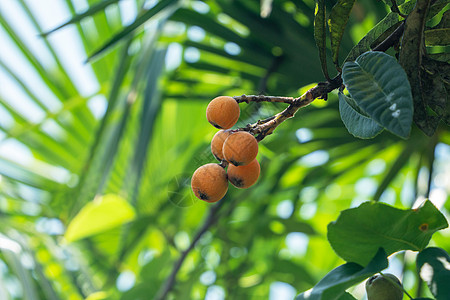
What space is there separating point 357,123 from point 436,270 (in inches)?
3.8

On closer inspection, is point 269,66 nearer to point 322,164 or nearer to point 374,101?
point 322,164

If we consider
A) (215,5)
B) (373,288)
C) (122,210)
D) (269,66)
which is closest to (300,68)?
(269,66)

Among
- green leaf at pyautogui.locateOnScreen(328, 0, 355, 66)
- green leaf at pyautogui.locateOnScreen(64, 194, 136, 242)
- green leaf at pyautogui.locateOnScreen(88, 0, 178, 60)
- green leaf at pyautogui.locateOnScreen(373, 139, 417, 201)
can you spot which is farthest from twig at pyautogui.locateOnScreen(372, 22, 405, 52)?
green leaf at pyautogui.locateOnScreen(373, 139, 417, 201)

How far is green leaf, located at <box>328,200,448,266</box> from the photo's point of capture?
30cm

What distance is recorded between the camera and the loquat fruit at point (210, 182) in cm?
32

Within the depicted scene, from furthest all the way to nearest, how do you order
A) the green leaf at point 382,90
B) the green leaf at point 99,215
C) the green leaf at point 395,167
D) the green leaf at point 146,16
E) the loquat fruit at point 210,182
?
the green leaf at point 395,167, the green leaf at point 99,215, the green leaf at point 146,16, the loquat fruit at point 210,182, the green leaf at point 382,90

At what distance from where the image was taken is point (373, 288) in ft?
1.00

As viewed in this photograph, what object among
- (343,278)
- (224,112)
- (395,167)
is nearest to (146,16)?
(224,112)

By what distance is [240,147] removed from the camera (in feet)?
0.97

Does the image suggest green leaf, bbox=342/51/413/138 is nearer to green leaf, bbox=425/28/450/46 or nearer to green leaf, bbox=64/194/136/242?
green leaf, bbox=425/28/450/46

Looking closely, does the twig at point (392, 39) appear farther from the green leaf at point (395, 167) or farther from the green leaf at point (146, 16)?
the green leaf at point (395, 167)

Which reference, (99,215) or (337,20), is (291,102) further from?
(99,215)

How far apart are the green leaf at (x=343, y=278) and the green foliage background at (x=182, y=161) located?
12.5 inches

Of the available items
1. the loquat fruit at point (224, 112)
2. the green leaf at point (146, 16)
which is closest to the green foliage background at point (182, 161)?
the green leaf at point (146, 16)
